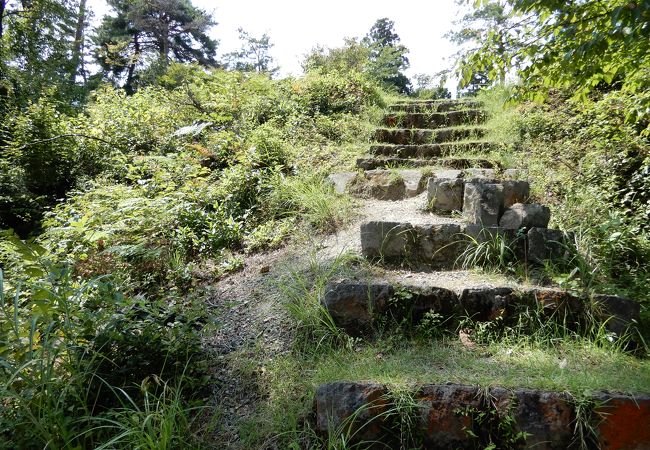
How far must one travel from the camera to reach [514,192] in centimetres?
355

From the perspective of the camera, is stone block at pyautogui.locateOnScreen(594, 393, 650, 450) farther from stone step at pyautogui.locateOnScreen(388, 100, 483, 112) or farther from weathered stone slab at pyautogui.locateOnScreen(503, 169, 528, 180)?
stone step at pyautogui.locateOnScreen(388, 100, 483, 112)

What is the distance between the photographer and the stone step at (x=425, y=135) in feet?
19.9

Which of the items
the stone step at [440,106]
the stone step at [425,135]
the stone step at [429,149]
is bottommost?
the stone step at [429,149]

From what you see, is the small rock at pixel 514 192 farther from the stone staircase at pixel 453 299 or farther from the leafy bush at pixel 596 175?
the leafy bush at pixel 596 175

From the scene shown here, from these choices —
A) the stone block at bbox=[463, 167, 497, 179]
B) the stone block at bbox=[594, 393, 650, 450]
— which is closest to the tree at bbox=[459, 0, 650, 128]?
the stone block at bbox=[463, 167, 497, 179]

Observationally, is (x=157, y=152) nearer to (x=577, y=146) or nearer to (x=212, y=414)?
(x=212, y=414)

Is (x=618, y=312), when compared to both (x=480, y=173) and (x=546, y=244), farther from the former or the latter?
(x=480, y=173)

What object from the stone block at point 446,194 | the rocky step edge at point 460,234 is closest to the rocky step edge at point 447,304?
the rocky step edge at point 460,234

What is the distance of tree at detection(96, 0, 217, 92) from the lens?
53.7 feet

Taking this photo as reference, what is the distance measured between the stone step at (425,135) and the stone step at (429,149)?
387 mm

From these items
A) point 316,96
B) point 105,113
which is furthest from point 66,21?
point 316,96

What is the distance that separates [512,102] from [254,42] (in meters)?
23.9

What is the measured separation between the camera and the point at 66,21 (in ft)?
31.9

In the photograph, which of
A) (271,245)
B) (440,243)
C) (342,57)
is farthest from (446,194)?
(342,57)
